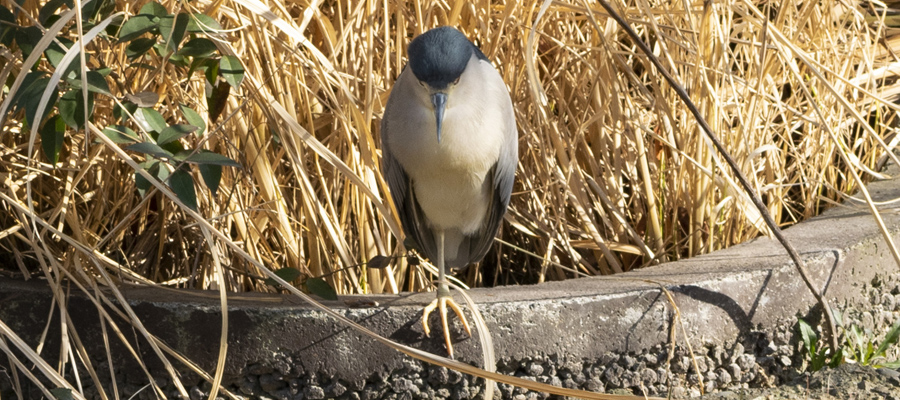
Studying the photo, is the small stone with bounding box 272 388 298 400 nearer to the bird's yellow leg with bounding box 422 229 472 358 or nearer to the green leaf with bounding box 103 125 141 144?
the bird's yellow leg with bounding box 422 229 472 358

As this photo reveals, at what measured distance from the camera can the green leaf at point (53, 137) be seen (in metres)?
1.90

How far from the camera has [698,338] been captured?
2410 mm

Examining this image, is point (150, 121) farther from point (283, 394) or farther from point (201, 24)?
point (283, 394)

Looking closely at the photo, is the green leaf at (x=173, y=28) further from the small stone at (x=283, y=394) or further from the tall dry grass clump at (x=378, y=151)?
the small stone at (x=283, y=394)

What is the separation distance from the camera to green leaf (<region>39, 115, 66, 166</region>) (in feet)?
6.25

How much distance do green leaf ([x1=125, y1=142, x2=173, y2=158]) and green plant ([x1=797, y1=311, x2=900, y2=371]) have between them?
1.75m

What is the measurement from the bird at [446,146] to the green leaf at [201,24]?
47cm

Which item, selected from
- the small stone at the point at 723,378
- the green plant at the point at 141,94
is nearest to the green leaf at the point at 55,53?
the green plant at the point at 141,94

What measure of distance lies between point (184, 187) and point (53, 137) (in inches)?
13.0

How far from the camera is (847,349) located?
258 centimetres

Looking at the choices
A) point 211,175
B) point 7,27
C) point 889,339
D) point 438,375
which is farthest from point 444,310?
point 889,339

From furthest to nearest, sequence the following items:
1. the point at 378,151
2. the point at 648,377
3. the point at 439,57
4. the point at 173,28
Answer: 1. the point at 378,151
2. the point at 648,377
3. the point at 439,57
4. the point at 173,28

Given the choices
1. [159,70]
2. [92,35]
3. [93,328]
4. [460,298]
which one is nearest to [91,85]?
[92,35]

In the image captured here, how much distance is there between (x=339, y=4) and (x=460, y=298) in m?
0.90
